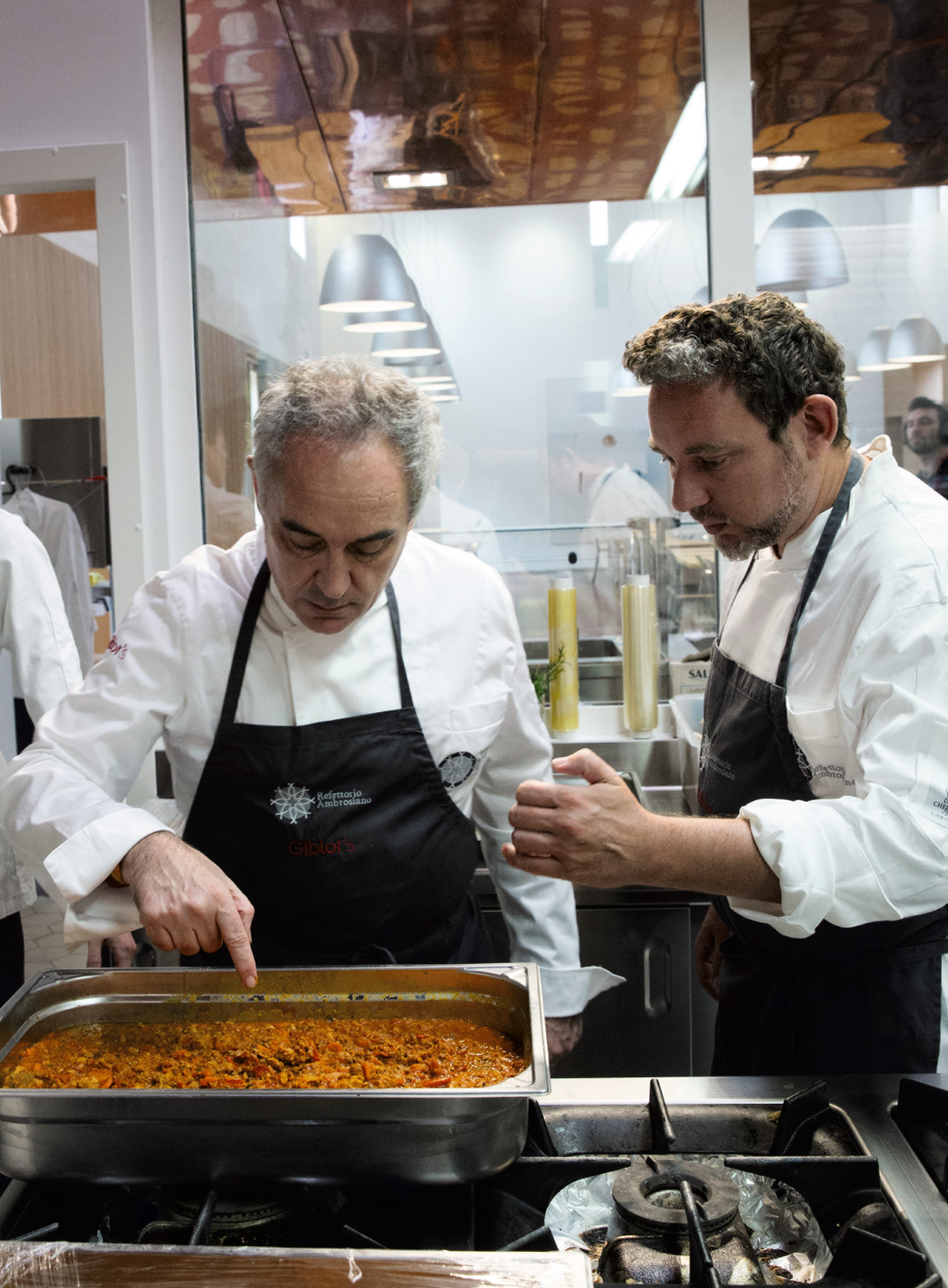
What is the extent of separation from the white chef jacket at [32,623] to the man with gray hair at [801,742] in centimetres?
143

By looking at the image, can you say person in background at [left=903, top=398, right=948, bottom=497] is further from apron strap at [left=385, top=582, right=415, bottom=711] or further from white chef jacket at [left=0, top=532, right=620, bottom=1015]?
apron strap at [left=385, top=582, right=415, bottom=711]

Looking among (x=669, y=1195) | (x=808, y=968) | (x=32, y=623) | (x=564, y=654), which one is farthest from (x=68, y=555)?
(x=669, y=1195)

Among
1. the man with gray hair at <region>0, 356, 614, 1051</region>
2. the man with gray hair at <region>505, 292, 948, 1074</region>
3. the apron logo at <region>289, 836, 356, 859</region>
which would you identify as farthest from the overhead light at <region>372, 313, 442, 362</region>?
the apron logo at <region>289, 836, 356, 859</region>

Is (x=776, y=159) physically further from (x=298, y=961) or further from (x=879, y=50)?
(x=298, y=961)

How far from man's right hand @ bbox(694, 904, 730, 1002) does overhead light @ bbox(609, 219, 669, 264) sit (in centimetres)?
187

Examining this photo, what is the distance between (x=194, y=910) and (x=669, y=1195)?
0.61m

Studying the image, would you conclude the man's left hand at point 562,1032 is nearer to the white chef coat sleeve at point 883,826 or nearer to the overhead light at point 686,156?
the white chef coat sleeve at point 883,826

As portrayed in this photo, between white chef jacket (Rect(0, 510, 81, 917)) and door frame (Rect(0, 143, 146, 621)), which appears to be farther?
door frame (Rect(0, 143, 146, 621))

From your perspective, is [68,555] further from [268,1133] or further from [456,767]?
[268,1133]

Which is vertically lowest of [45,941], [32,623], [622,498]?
[45,941]

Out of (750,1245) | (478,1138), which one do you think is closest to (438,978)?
(478,1138)

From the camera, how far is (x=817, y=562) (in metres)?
1.57

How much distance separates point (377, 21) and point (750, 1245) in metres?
2.86

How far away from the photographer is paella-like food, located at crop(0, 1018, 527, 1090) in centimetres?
120
